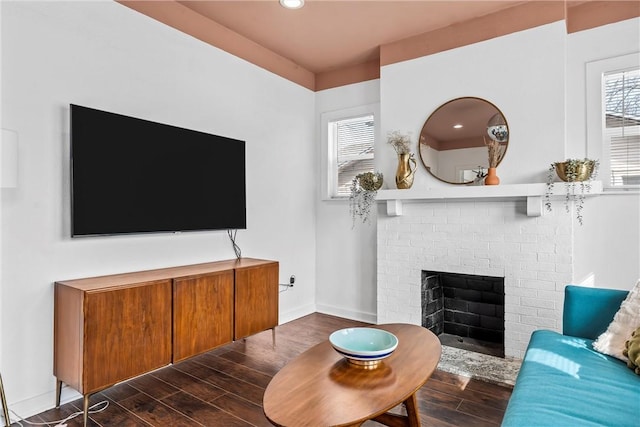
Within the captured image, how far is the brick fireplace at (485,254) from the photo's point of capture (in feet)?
9.19

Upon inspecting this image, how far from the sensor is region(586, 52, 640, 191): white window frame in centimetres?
280

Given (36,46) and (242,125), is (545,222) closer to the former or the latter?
(242,125)

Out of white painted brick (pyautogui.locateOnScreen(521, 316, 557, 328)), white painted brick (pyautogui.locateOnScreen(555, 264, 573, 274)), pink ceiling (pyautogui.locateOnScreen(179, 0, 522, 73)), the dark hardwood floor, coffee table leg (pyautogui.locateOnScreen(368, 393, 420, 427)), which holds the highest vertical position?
pink ceiling (pyautogui.locateOnScreen(179, 0, 522, 73))

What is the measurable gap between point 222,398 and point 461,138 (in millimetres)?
2725

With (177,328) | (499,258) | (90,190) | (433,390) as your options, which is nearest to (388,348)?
(433,390)

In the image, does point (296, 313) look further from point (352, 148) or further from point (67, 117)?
point (67, 117)

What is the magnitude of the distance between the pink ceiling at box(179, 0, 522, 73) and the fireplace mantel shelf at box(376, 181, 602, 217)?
1.44 meters

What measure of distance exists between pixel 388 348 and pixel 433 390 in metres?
0.99

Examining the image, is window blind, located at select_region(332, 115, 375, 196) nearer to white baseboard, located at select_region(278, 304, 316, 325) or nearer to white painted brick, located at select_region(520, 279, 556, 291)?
white baseboard, located at select_region(278, 304, 316, 325)

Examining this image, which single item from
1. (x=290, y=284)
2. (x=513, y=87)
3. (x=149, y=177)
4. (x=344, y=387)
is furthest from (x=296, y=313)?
(x=513, y=87)

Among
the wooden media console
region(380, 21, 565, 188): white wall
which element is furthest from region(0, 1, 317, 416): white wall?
region(380, 21, 565, 188): white wall

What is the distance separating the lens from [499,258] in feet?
9.90

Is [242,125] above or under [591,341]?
above

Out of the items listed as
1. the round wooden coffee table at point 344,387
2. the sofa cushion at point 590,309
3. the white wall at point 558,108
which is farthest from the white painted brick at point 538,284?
the round wooden coffee table at point 344,387
